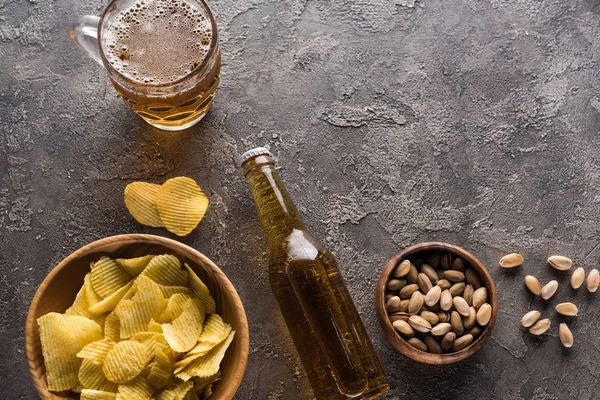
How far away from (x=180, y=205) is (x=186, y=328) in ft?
0.86

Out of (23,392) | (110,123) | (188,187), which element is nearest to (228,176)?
(188,187)

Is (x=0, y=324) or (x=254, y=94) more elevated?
(x=254, y=94)

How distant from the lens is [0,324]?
130 cm

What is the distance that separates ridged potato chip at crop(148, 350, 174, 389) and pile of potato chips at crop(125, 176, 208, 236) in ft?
0.88

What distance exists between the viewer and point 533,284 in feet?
4.45

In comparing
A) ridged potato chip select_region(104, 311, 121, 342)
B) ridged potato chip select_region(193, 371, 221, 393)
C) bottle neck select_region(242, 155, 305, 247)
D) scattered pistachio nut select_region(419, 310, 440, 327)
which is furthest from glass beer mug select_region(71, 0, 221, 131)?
scattered pistachio nut select_region(419, 310, 440, 327)

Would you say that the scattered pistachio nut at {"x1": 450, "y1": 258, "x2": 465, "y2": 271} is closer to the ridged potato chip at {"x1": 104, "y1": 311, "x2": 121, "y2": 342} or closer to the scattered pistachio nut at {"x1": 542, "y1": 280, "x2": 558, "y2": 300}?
the scattered pistachio nut at {"x1": 542, "y1": 280, "x2": 558, "y2": 300}

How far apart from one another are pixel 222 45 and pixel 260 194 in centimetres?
38

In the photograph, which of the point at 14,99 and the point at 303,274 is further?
the point at 14,99

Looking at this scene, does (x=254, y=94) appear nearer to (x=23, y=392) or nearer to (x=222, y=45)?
(x=222, y=45)

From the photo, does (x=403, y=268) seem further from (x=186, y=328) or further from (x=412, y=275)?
(x=186, y=328)

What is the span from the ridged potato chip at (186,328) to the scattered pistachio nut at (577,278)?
30.2 inches

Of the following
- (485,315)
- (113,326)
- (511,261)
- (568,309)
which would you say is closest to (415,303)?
(485,315)

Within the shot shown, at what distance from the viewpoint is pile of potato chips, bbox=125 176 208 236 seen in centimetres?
129
